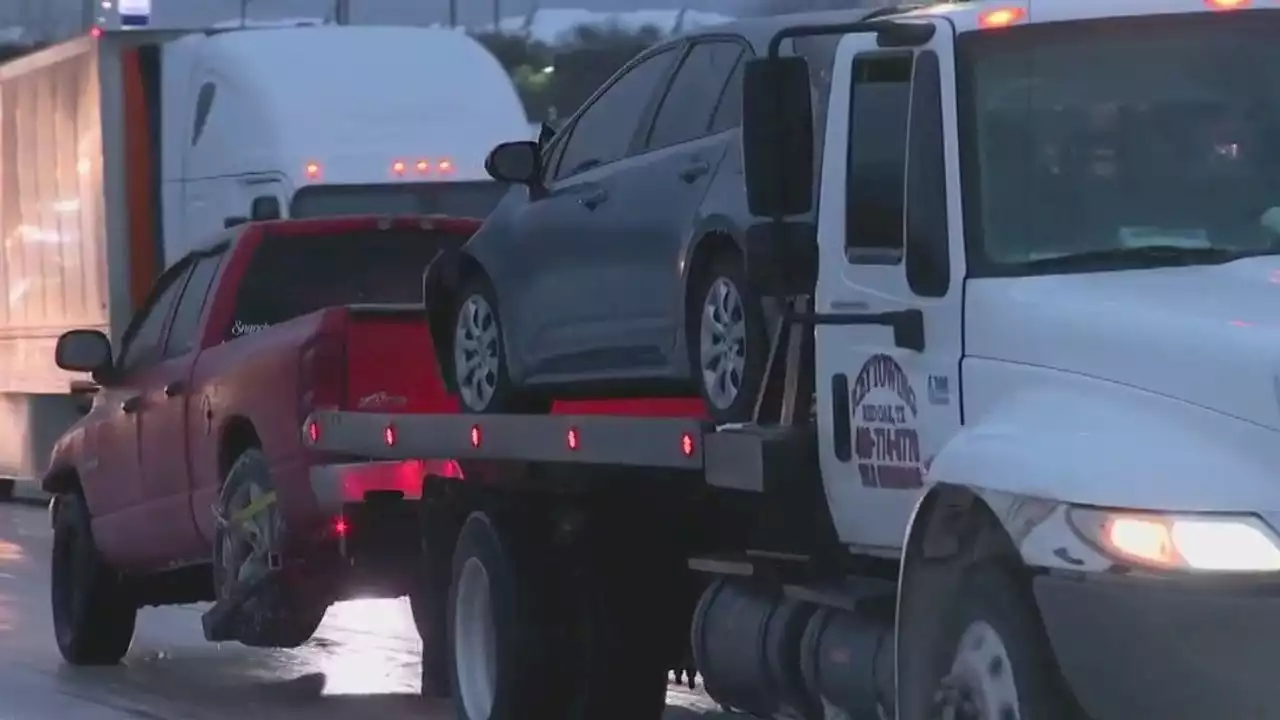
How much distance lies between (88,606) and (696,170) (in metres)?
5.77

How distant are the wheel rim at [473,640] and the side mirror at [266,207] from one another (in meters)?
9.89

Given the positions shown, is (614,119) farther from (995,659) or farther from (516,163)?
(995,659)

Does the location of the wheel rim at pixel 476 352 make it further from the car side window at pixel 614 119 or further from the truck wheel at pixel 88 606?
the truck wheel at pixel 88 606

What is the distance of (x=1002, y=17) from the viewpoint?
775 centimetres

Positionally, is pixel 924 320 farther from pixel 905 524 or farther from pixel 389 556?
pixel 389 556

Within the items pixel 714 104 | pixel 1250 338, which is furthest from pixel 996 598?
pixel 714 104

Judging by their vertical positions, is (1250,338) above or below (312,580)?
above

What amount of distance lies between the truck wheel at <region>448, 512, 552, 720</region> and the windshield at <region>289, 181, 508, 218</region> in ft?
31.8

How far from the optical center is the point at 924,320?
766 cm

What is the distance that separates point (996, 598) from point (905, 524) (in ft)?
3.38

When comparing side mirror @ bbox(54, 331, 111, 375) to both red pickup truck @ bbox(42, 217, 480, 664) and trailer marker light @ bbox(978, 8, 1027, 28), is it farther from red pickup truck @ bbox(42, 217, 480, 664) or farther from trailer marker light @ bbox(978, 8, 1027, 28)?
trailer marker light @ bbox(978, 8, 1027, 28)

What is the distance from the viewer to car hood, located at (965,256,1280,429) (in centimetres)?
645

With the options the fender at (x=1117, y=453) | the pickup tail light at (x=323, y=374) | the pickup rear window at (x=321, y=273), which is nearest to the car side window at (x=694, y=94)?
the pickup tail light at (x=323, y=374)

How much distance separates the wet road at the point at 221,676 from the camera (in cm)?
1235
